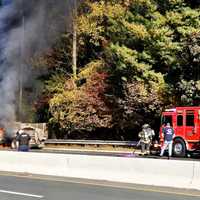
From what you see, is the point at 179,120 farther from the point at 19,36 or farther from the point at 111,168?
the point at 111,168

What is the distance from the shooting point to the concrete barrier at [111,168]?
603 inches

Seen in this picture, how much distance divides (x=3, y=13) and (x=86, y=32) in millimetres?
11539

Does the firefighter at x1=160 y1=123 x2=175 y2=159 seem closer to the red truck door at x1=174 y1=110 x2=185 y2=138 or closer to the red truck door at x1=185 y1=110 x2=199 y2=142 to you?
the red truck door at x1=185 y1=110 x2=199 y2=142

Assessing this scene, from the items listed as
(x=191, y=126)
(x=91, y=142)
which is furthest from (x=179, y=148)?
(x=91, y=142)

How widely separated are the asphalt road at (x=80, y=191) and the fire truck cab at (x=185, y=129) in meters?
12.2

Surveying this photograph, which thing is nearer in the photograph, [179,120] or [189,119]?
[189,119]

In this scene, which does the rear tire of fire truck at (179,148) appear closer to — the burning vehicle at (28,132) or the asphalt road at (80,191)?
the asphalt road at (80,191)

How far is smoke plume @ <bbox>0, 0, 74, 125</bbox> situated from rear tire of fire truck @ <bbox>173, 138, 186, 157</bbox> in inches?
509

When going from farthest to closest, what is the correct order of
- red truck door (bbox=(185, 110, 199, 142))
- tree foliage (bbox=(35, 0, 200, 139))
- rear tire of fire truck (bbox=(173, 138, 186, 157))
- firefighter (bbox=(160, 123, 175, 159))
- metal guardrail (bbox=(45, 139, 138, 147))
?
metal guardrail (bbox=(45, 139, 138, 147)) → tree foliage (bbox=(35, 0, 200, 139)) → red truck door (bbox=(185, 110, 199, 142)) → rear tire of fire truck (bbox=(173, 138, 186, 157)) → firefighter (bbox=(160, 123, 175, 159))

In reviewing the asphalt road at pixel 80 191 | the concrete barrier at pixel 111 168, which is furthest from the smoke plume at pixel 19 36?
the asphalt road at pixel 80 191

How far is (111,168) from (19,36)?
2223 centimetres

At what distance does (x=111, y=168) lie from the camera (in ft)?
57.7

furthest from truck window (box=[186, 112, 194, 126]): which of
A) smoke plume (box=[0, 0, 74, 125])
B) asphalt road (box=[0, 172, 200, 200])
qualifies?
asphalt road (box=[0, 172, 200, 200])

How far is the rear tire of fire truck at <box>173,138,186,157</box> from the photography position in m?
29.4
